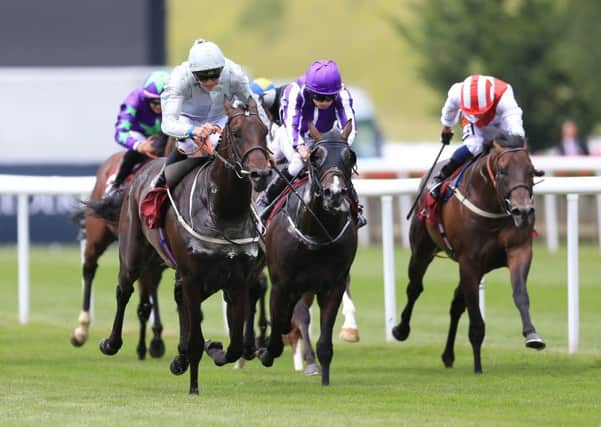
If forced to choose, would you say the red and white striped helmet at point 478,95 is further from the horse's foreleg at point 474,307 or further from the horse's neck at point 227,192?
the horse's neck at point 227,192

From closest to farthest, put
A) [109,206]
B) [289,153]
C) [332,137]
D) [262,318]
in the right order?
[332,137] < [289,153] < [262,318] < [109,206]

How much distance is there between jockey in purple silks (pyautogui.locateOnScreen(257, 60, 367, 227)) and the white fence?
5.63 ft

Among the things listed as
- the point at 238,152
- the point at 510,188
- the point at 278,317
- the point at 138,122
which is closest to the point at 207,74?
the point at 238,152

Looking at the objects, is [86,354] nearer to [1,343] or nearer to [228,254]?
[1,343]

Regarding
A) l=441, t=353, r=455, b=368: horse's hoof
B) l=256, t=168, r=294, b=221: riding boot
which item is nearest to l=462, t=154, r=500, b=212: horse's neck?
l=441, t=353, r=455, b=368: horse's hoof

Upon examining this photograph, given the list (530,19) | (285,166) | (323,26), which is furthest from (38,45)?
(323,26)

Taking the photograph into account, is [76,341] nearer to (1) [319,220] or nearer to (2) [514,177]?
(1) [319,220]

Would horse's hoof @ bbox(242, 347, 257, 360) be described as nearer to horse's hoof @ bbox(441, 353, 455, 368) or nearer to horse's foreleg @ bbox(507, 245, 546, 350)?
horse's hoof @ bbox(441, 353, 455, 368)

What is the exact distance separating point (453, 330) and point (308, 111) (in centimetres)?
182

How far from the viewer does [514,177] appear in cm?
1030

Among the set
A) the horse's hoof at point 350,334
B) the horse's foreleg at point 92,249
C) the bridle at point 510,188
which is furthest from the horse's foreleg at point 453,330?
the horse's foreleg at point 92,249

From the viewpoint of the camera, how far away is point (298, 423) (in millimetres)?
8156

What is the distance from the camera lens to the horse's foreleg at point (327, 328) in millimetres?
10039

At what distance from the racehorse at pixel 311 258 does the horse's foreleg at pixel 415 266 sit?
166 cm
